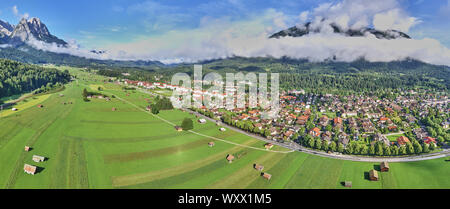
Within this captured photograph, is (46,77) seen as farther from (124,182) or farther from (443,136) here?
(443,136)

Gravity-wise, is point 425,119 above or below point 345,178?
above

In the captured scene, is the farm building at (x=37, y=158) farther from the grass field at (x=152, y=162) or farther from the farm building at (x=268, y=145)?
the farm building at (x=268, y=145)

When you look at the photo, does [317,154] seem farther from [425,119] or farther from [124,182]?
[425,119]

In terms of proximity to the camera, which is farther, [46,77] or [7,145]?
[46,77]

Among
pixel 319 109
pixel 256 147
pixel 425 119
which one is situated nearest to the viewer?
pixel 256 147

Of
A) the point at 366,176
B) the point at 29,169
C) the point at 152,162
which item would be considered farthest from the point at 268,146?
the point at 29,169

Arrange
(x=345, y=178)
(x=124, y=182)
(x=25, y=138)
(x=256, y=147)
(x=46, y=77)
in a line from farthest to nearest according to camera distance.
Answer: (x=46, y=77) < (x=256, y=147) < (x=25, y=138) < (x=345, y=178) < (x=124, y=182)

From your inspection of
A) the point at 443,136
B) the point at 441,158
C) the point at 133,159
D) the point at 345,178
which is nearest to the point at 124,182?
the point at 133,159
